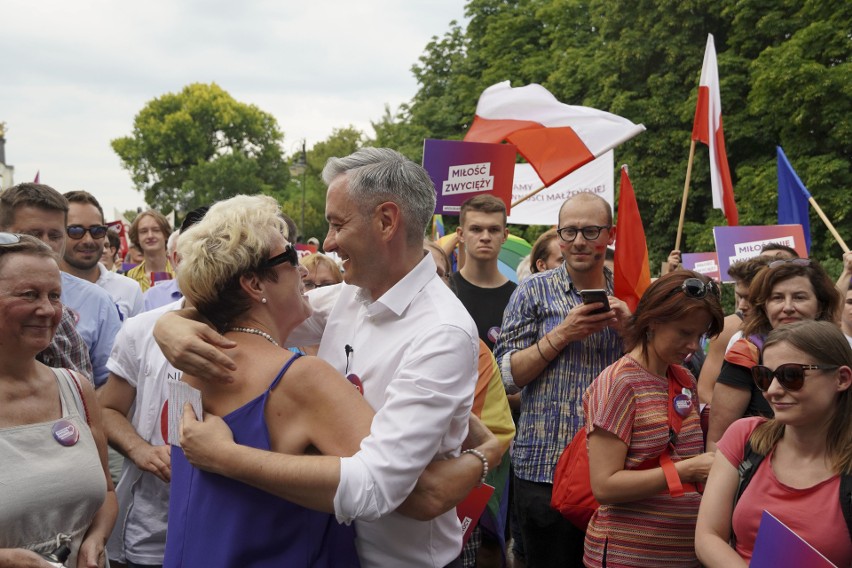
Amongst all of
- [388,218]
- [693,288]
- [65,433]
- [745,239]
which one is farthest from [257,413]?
[745,239]

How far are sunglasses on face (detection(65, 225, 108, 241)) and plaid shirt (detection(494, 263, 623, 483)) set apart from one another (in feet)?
8.48

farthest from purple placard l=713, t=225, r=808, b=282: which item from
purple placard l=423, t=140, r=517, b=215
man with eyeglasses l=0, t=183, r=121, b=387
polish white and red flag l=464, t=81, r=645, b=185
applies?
man with eyeglasses l=0, t=183, r=121, b=387

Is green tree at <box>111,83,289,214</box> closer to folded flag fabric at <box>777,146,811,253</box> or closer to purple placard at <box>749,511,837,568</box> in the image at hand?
folded flag fabric at <box>777,146,811,253</box>

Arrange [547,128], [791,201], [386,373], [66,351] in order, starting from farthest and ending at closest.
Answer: [791,201]
[547,128]
[66,351]
[386,373]

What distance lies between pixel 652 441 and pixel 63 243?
9.29 ft

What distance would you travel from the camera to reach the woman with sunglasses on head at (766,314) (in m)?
4.04

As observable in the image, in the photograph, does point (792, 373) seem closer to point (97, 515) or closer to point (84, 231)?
point (97, 515)

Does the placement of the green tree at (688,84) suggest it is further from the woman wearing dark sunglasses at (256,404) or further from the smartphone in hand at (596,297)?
the woman wearing dark sunglasses at (256,404)

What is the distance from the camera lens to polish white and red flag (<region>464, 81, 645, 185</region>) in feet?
24.6

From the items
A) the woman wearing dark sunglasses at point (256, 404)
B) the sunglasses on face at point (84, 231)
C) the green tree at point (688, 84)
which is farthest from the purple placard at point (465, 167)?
the green tree at point (688, 84)

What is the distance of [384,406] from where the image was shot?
231 centimetres

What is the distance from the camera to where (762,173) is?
1972 centimetres

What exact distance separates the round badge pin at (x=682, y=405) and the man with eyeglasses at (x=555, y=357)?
56cm

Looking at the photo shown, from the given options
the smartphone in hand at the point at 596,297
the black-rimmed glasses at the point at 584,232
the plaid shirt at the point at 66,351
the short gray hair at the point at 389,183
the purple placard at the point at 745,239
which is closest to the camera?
the short gray hair at the point at 389,183
